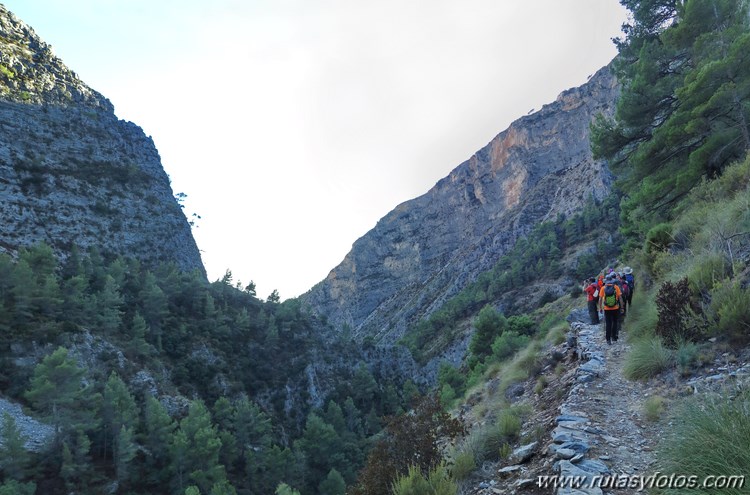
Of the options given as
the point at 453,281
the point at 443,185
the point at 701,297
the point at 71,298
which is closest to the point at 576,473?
the point at 701,297

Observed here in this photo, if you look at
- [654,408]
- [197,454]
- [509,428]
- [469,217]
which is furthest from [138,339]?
[469,217]

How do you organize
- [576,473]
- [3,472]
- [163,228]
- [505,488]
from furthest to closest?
[163,228], [3,472], [505,488], [576,473]

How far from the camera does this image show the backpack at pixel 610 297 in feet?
28.5

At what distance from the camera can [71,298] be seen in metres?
31.4

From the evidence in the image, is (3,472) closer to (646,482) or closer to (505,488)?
(505,488)

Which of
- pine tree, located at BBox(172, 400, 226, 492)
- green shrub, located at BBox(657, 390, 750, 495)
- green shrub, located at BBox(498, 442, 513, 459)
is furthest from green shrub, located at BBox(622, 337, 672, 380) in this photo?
pine tree, located at BBox(172, 400, 226, 492)

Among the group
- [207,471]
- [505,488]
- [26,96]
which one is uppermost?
[26,96]

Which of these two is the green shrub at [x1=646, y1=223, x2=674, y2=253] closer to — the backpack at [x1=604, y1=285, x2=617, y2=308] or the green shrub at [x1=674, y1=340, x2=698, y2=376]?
the backpack at [x1=604, y1=285, x2=617, y2=308]

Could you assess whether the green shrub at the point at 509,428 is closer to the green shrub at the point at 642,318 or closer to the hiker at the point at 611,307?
the green shrub at the point at 642,318

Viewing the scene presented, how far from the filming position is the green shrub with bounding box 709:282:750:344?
5.19 m

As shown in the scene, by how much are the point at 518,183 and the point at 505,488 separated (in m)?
139

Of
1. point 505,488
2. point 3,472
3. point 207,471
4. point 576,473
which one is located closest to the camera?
point 576,473

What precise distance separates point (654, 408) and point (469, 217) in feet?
486

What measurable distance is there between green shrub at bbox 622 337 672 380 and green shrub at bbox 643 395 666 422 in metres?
1.09
